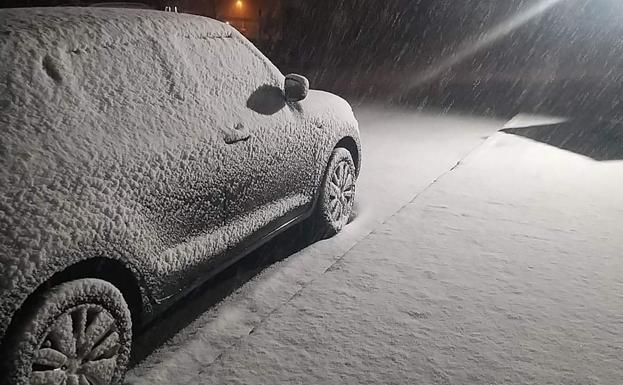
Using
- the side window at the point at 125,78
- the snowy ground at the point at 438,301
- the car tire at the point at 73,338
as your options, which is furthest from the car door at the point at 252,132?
the car tire at the point at 73,338

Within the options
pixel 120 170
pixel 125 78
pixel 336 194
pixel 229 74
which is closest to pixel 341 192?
pixel 336 194

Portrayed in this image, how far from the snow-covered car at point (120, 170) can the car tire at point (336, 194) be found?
0.47 meters

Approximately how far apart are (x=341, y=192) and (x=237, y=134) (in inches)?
58.9

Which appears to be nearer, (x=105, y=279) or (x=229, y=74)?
(x=105, y=279)

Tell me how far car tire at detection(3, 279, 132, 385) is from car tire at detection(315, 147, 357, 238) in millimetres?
2048

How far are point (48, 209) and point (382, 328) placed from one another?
1763mm

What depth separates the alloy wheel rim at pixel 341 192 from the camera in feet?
15.0

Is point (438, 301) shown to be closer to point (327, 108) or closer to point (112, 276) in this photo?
point (327, 108)

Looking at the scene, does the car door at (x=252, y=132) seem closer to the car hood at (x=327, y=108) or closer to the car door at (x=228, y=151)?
the car door at (x=228, y=151)

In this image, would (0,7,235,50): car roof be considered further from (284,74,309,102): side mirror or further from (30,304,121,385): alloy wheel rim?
(30,304,121,385): alloy wheel rim

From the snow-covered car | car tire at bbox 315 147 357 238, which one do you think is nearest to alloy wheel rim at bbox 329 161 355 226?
car tire at bbox 315 147 357 238

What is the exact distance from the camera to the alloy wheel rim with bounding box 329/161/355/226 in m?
4.59

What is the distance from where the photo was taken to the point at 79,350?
98.3 inches

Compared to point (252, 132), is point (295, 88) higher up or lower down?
higher up
